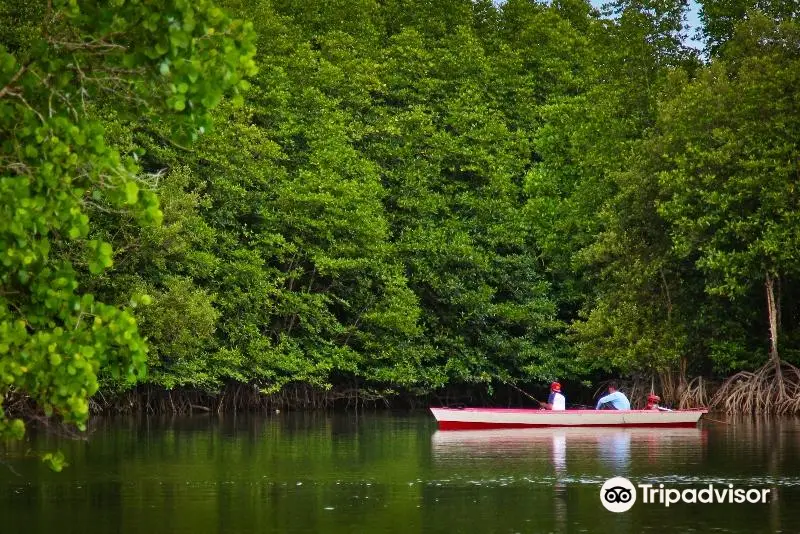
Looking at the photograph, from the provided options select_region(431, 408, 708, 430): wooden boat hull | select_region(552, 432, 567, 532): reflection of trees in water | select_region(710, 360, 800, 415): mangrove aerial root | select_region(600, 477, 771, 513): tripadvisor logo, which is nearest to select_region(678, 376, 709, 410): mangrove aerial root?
select_region(710, 360, 800, 415): mangrove aerial root

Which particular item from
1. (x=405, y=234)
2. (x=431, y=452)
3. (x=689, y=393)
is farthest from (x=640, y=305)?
(x=431, y=452)

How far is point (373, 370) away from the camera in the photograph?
53.4 metres

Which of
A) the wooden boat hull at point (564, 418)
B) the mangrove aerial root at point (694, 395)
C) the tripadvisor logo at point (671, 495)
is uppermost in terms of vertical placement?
the mangrove aerial root at point (694, 395)

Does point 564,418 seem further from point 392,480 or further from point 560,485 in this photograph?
point 560,485

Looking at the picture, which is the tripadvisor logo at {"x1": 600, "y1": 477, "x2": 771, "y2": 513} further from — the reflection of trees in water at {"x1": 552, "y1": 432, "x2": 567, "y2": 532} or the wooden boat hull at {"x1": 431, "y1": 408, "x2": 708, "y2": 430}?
the wooden boat hull at {"x1": 431, "y1": 408, "x2": 708, "y2": 430}

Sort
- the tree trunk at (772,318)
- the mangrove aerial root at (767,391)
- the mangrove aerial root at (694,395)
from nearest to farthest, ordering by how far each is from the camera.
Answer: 1. the mangrove aerial root at (767,391)
2. the tree trunk at (772,318)
3. the mangrove aerial root at (694,395)

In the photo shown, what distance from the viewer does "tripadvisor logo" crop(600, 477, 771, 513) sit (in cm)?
2062

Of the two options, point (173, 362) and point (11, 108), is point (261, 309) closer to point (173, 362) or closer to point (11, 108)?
point (173, 362)

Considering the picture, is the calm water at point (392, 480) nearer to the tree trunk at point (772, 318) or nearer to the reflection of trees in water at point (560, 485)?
the reflection of trees in water at point (560, 485)

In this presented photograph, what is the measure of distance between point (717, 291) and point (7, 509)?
2930cm

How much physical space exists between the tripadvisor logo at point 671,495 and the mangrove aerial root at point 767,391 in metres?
21.2

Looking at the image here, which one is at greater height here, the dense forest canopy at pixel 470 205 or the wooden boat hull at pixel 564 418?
the dense forest canopy at pixel 470 205

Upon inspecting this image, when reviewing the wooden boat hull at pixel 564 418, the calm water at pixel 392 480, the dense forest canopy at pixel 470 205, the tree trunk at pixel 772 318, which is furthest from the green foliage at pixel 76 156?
the tree trunk at pixel 772 318

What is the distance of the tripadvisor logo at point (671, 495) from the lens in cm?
2062
